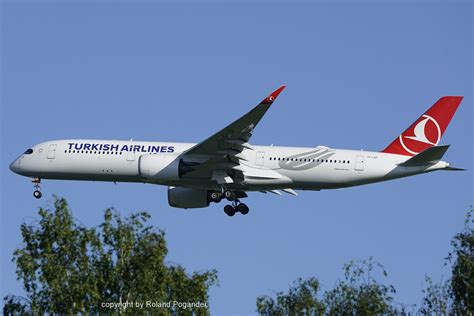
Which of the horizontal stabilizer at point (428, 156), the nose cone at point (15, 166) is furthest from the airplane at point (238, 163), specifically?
the nose cone at point (15, 166)

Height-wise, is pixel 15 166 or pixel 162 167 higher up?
pixel 15 166

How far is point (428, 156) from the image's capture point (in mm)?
58500

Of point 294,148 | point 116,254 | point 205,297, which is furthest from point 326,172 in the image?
point 116,254

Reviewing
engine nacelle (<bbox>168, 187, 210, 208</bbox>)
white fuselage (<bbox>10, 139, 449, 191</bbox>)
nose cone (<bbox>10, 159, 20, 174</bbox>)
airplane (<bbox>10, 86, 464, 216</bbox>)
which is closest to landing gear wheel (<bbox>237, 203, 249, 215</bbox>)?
airplane (<bbox>10, 86, 464, 216</bbox>)

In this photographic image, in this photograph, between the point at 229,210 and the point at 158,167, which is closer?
the point at 158,167

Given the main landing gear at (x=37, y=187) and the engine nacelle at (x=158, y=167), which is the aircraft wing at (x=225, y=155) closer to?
the engine nacelle at (x=158, y=167)

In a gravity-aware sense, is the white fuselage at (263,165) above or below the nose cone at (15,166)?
below

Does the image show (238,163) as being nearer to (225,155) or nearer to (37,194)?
(225,155)

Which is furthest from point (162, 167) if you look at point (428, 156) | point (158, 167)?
point (428, 156)

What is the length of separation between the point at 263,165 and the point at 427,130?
10.0 m

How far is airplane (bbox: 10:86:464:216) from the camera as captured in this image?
5966 centimetres

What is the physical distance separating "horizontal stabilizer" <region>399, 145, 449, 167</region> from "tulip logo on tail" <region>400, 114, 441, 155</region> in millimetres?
2930

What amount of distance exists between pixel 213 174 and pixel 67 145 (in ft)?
29.1

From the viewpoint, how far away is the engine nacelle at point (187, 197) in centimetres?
6500
